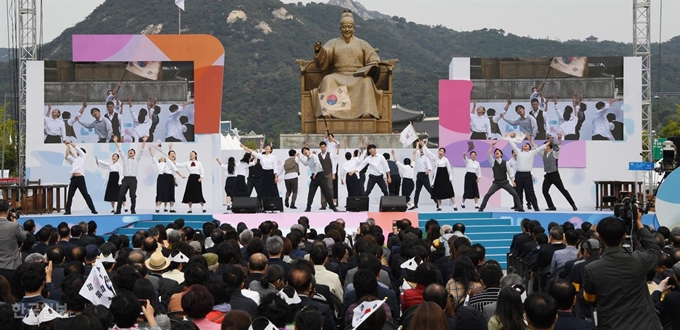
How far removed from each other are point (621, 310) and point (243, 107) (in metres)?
54.9

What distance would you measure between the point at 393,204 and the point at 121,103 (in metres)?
7.69

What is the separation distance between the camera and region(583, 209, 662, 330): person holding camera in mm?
5969

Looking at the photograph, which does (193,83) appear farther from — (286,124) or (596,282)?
(286,124)

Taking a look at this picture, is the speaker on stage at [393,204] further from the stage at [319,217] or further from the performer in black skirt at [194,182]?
the performer in black skirt at [194,182]

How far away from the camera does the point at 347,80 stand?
24.0 meters

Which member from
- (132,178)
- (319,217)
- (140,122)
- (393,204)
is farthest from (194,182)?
(393,204)

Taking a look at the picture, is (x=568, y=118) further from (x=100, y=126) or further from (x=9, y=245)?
(x=9, y=245)

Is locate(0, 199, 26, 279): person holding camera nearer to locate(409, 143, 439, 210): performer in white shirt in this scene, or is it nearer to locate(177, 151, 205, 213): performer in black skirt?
locate(177, 151, 205, 213): performer in black skirt

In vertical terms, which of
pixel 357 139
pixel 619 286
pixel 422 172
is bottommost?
pixel 619 286

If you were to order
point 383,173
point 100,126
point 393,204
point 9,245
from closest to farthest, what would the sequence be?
point 9,245 < point 393,204 < point 383,173 < point 100,126

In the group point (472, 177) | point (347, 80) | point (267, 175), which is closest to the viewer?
point (267, 175)

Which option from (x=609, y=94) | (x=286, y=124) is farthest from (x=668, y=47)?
(x=609, y=94)

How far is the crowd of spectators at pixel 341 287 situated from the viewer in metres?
5.85

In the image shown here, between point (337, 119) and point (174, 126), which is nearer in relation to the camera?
point (174, 126)
